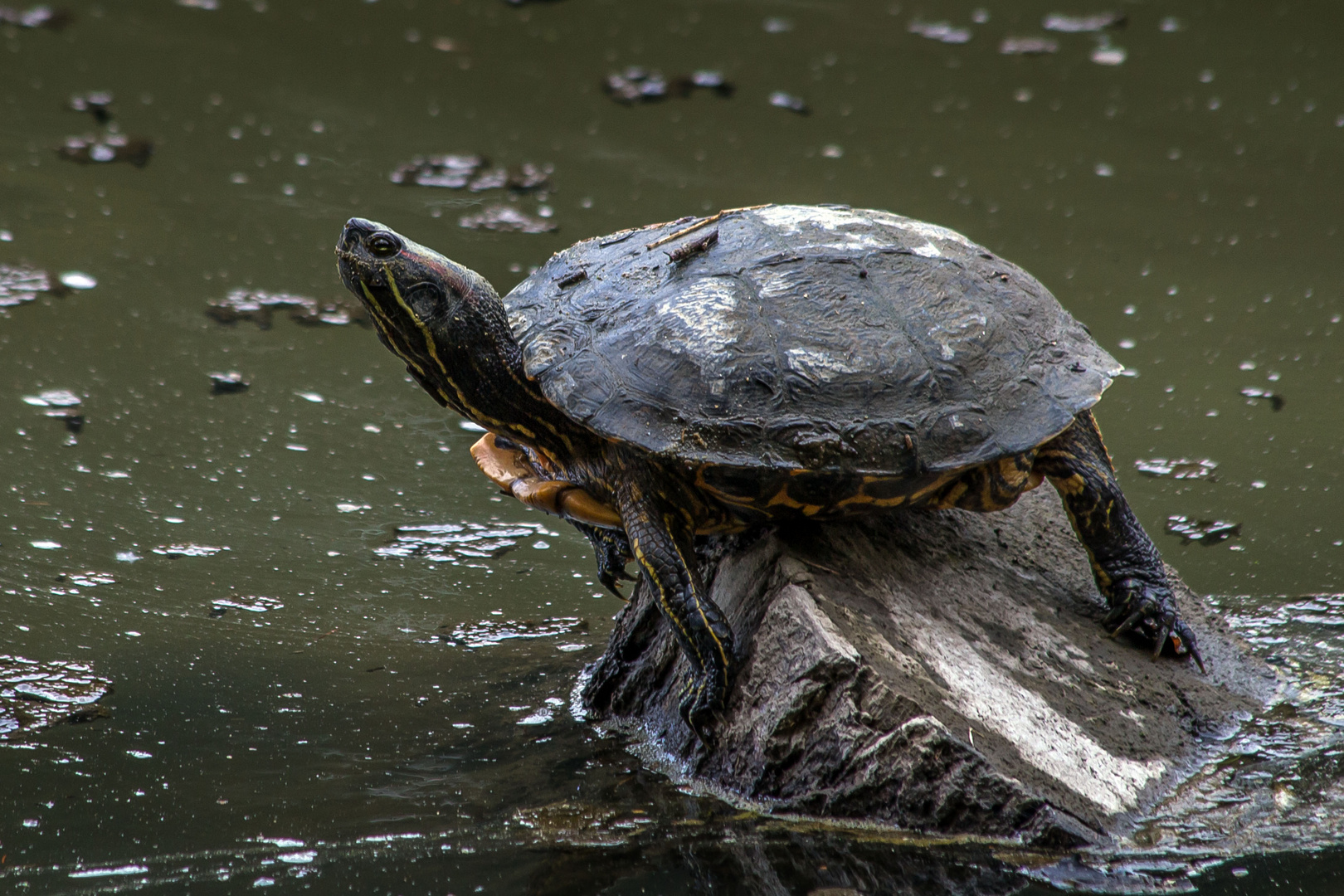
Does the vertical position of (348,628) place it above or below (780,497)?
below

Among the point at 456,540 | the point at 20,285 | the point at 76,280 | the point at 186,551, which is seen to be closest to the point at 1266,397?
the point at 456,540

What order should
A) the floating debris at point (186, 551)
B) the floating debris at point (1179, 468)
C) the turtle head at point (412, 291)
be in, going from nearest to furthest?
the turtle head at point (412, 291), the floating debris at point (186, 551), the floating debris at point (1179, 468)

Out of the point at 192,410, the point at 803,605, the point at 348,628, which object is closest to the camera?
the point at 803,605

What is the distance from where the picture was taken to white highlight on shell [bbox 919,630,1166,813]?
2.19m

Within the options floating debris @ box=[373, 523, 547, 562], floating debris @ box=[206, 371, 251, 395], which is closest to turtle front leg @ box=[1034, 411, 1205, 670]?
floating debris @ box=[373, 523, 547, 562]

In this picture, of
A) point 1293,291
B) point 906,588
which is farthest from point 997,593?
point 1293,291

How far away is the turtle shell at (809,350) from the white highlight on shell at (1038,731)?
0.43 m

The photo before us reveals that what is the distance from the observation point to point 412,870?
1.98 m

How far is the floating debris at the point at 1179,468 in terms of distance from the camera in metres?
4.29

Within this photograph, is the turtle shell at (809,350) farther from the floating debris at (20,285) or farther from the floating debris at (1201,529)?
the floating debris at (20,285)

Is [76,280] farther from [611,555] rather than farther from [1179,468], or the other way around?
[1179,468]

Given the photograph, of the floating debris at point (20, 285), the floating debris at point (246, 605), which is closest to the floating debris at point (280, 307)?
the floating debris at point (20, 285)

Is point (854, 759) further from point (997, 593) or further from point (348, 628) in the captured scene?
point (348, 628)

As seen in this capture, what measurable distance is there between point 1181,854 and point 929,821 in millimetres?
456
